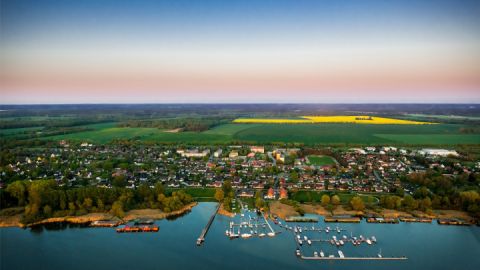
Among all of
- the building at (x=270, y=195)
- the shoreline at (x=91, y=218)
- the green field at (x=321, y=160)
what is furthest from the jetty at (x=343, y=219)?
the green field at (x=321, y=160)

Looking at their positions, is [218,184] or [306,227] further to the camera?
[218,184]

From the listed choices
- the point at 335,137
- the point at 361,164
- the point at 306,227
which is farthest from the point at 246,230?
the point at 335,137

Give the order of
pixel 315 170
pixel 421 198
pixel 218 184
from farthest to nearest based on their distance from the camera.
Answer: pixel 315 170, pixel 218 184, pixel 421 198

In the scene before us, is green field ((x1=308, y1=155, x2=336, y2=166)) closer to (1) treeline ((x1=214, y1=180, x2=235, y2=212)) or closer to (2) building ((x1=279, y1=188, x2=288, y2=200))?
(2) building ((x1=279, y1=188, x2=288, y2=200))

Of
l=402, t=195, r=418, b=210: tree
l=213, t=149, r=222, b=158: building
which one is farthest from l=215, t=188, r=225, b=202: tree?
l=213, t=149, r=222, b=158: building

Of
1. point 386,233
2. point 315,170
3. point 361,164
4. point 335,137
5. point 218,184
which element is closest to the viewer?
point 386,233

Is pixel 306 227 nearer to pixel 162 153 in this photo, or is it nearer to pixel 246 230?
pixel 246 230

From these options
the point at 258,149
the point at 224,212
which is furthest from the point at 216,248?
the point at 258,149
